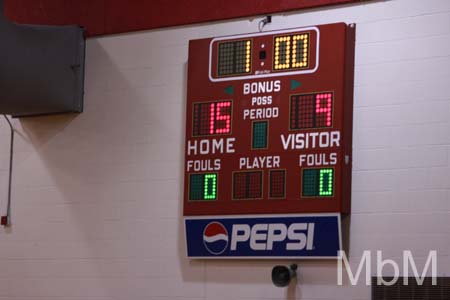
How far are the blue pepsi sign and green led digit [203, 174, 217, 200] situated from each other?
13 centimetres

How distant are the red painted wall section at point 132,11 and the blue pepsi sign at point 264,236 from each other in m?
1.32

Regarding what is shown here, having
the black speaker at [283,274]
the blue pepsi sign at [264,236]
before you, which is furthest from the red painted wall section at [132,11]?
the black speaker at [283,274]

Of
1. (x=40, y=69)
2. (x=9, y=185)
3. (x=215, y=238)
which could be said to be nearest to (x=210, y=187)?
(x=215, y=238)

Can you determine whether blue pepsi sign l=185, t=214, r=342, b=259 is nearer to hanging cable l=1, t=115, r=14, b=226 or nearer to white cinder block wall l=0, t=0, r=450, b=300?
white cinder block wall l=0, t=0, r=450, b=300

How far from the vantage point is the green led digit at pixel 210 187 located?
5.33 metres

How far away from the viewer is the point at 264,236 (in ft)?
17.0

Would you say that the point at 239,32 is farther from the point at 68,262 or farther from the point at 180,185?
the point at 68,262

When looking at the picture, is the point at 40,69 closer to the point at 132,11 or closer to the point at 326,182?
the point at 132,11

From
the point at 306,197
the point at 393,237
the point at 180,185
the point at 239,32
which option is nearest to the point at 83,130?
the point at 180,185

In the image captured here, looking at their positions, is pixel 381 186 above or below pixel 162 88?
below

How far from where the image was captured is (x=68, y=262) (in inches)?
234

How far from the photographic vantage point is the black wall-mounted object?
5.61 metres

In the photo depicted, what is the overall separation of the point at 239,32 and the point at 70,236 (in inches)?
69.4

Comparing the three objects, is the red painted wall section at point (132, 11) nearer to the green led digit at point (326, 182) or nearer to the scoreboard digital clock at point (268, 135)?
the scoreboard digital clock at point (268, 135)
